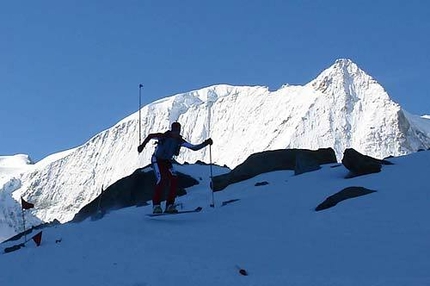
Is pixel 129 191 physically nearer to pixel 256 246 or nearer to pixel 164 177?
pixel 164 177

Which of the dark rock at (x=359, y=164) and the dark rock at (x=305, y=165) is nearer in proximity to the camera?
the dark rock at (x=359, y=164)

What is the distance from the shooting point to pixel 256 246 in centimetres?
1220

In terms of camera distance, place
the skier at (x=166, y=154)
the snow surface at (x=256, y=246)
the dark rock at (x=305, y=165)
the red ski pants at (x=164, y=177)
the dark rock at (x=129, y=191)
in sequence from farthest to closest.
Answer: the dark rock at (x=129, y=191) < the dark rock at (x=305, y=165) < the skier at (x=166, y=154) < the red ski pants at (x=164, y=177) < the snow surface at (x=256, y=246)

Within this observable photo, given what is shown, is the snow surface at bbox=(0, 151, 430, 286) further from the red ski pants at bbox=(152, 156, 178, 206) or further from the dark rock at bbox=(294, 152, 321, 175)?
the dark rock at bbox=(294, 152, 321, 175)

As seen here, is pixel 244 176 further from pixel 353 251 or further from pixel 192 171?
pixel 353 251

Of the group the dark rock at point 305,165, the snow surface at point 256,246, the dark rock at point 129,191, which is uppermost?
the dark rock at point 305,165

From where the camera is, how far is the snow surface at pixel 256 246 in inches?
406

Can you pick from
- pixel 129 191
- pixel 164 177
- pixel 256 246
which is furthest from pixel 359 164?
pixel 129 191

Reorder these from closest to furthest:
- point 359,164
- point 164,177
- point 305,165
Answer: point 164,177 < point 359,164 < point 305,165

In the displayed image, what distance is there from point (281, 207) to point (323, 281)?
6084mm

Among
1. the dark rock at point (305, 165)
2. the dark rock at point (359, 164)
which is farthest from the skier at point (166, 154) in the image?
the dark rock at point (305, 165)

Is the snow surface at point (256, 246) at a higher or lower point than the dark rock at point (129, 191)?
lower

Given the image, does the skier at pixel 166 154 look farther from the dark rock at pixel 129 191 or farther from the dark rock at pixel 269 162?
the dark rock at pixel 129 191

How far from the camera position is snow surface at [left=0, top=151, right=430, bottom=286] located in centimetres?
1030
